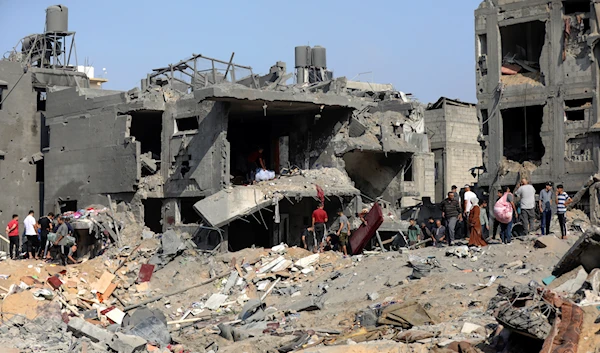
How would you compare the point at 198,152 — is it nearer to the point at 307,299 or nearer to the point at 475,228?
the point at 307,299

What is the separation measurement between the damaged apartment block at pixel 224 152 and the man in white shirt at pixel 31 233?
3617mm

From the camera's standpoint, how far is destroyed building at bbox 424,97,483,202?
39.2m

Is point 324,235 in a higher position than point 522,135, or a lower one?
lower

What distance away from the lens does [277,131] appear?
2711 centimetres

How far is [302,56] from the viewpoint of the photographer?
39562 mm

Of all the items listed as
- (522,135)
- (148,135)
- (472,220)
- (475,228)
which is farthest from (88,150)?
(522,135)

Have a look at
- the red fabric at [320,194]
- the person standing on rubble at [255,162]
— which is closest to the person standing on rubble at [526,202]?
the red fabric at [320,194]

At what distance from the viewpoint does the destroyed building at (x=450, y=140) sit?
129 feet

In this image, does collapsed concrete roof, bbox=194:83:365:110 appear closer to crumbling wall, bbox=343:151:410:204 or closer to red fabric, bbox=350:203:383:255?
red fabric, bbox=350:203:383:255

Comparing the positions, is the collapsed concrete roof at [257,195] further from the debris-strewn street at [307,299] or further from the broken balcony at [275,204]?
the debris-strewn street at [307,299]

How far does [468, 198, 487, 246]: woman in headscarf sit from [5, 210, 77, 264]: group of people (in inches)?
395

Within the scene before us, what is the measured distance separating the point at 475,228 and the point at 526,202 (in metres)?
1.23

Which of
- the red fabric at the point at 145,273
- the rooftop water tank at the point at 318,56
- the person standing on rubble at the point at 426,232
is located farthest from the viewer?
the rooftop water tank at the point at 318,56

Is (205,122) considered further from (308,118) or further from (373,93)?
(373,93)
